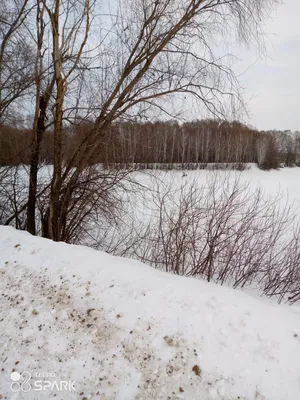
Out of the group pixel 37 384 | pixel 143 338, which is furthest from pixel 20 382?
pixel 143 338

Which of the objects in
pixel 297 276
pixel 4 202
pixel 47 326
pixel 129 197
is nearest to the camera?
pixel 47 326

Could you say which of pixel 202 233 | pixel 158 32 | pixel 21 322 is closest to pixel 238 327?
pixel 21 322

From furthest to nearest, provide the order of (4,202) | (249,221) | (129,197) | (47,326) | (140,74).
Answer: (4,202), (129,197), (140,74), (249,221), (47,326)

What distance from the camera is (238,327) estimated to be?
5.36 feet

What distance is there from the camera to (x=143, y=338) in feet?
5.29

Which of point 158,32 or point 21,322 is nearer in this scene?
point 21,322

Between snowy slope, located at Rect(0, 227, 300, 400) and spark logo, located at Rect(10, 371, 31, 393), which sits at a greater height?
snowy slope, located at Rect(0, 227, 300, 400)

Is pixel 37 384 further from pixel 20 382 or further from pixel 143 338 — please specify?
pixel 143 338

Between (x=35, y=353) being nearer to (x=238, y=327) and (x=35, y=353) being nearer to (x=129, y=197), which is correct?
Answer: (x=238, y=327)

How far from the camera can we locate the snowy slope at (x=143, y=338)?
4.52 ft

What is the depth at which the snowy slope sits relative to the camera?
1.38m

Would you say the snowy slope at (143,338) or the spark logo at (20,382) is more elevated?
the snowy slope at (143,338)

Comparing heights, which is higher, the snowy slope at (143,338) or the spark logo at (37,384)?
the snowy slope at (143,338)

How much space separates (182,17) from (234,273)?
187 inches
